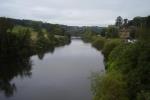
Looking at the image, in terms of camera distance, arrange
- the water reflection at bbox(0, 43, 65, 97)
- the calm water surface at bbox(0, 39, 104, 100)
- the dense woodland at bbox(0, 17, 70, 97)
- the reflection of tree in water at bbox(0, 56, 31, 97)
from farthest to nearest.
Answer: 1. the dense woodland at bbox(0, 17, 70, 97)
2. the water reflection at bbox(0, 43, 65, 97)
3. the reflection of tree in water at bbox(0, 56, 31, 97)
4. the calm water surface at bbox(0, 39, 104, 100)

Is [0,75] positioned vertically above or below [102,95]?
below

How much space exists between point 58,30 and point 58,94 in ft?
324

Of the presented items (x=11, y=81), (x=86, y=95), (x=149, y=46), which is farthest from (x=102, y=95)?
(x=11, y=81)

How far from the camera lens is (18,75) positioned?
38.0 m

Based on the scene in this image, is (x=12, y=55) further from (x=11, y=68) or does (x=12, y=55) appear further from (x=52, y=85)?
(x=52, y=85)

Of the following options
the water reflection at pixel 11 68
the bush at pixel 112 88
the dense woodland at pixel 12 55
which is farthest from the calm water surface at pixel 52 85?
the bush at pixel 112 88

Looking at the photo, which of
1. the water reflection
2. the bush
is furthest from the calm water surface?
the bush

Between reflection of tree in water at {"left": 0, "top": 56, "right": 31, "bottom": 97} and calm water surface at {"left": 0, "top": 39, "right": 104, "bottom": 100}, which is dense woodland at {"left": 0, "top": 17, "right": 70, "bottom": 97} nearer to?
reflection of tree in water at {"left": 0, "top": 56, "right": 31, "bottom": 97}

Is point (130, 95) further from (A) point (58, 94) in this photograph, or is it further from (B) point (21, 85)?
(B) point (21, 85)

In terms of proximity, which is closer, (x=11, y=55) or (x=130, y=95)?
(x=130, y=95)

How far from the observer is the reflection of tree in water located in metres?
30.8

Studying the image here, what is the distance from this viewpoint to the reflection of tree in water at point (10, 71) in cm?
3082

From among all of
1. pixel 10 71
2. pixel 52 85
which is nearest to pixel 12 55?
pixel 10 71

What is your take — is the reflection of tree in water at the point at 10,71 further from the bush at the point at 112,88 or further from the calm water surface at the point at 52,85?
the bush at the point at 112,88
